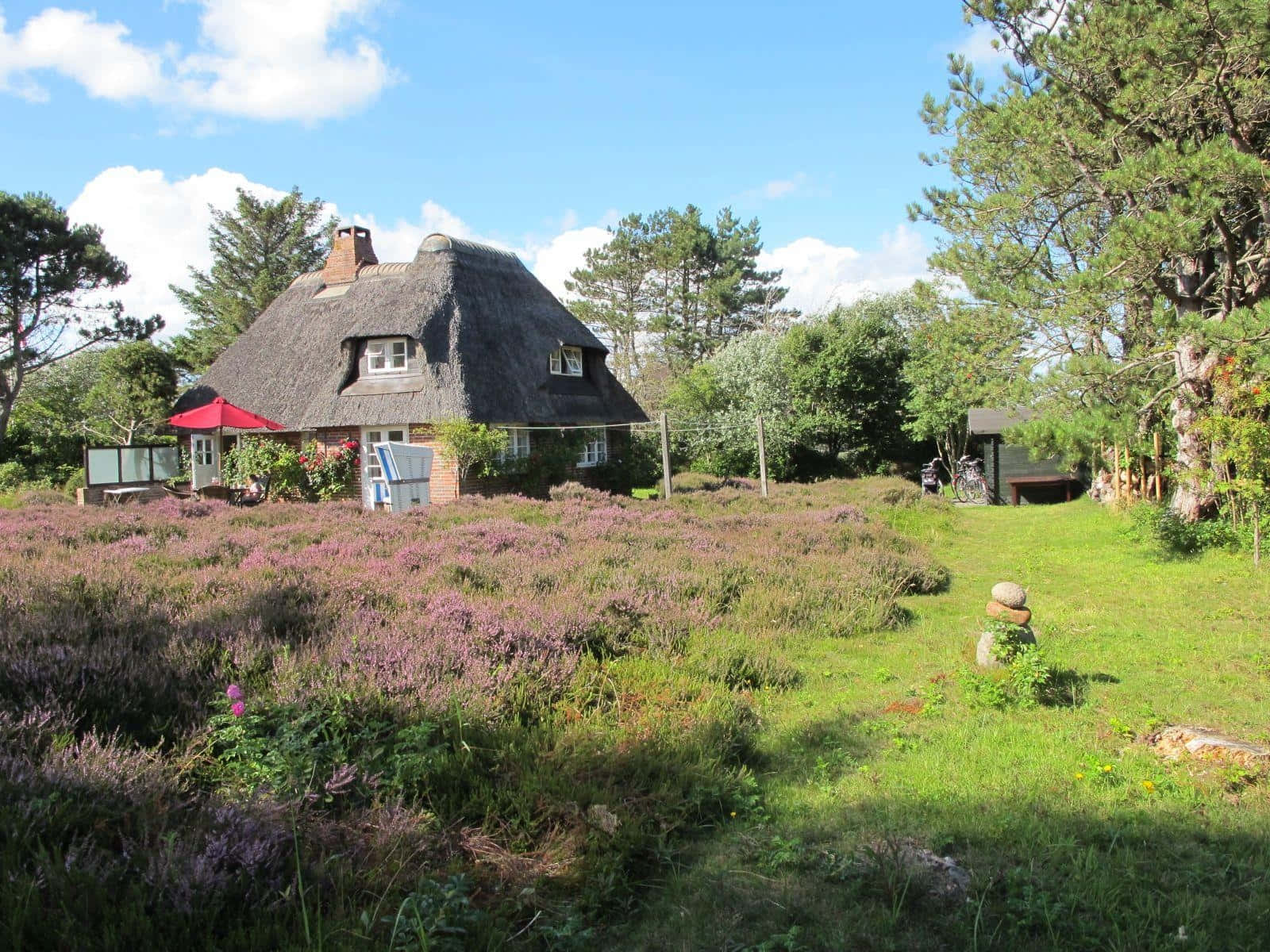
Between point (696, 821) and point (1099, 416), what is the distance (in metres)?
8.37

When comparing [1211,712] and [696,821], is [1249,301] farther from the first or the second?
[696,821]

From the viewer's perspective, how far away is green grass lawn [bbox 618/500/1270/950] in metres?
2.92

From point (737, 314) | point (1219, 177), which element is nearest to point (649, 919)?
point (1219, 177)

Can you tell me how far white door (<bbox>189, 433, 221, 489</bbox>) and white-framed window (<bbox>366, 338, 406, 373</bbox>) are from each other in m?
4.44

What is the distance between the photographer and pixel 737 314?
41.0m

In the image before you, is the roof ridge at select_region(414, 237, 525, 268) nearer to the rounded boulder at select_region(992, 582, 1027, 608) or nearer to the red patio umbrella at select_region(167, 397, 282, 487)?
the red patio umbrella at select_region(167, 397, 282, 487)

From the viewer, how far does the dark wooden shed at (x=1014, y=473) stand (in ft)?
70.5

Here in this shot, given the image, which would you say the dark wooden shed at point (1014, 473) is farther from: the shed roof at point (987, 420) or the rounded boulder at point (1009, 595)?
the rounded boulder at point (1009, 595)

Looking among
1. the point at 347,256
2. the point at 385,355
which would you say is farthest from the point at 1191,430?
the point at 347,256

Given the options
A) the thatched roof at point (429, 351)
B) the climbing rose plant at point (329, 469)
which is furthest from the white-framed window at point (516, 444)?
the climbing rose plant at point (329, 469)

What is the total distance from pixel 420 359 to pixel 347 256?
6064 mm

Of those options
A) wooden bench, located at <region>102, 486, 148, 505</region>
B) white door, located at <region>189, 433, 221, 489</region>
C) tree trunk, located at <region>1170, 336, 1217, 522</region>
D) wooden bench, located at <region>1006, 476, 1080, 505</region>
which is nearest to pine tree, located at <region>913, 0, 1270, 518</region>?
tree trunk, located at <region>1170, 336, 1217, 522</region>

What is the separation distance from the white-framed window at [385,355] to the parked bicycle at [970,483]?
15222mm

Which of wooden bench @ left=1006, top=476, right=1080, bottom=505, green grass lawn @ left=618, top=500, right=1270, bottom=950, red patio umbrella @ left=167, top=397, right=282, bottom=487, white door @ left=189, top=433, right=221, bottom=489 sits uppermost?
red patio umbrella @ left=167, top=397, right=282, bottom=487
